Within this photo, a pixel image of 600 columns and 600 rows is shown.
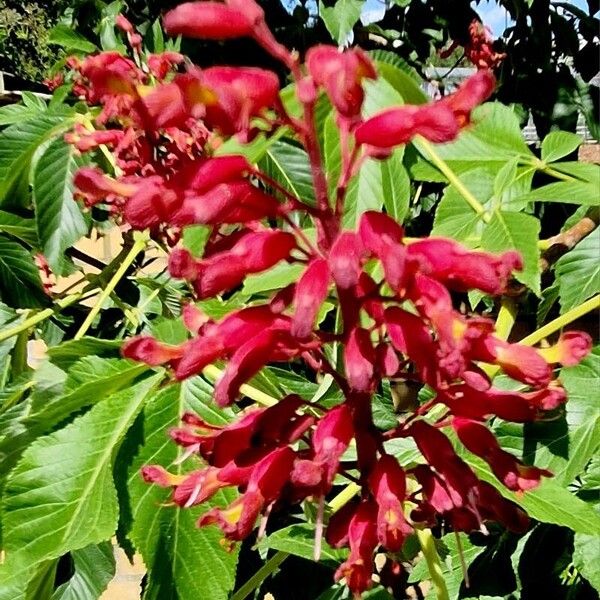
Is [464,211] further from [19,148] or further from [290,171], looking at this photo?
[19,148]

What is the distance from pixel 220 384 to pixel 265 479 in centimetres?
9

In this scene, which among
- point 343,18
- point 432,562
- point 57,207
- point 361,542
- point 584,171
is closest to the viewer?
point 361,542

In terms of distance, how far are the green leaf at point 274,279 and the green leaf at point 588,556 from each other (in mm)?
399

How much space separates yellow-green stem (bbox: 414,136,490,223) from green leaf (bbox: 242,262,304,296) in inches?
7.8

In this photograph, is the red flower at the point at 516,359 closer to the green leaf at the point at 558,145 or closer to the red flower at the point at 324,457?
the red flower at the point at 324,457

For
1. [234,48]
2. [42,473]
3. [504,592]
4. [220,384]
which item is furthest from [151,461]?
[234,48]

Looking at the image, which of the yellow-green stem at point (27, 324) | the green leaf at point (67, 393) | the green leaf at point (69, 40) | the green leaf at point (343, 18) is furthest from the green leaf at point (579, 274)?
the green leaf at point (69, 40)

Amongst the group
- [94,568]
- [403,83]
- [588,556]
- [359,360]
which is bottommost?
[94,568]

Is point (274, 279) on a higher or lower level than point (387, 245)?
lower

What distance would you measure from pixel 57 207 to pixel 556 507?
0.87m

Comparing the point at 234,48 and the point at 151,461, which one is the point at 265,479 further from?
the point at 234,48

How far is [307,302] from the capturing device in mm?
593

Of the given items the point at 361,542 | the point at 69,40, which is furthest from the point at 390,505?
the point at 69,40

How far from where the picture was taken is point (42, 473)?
77 cm
